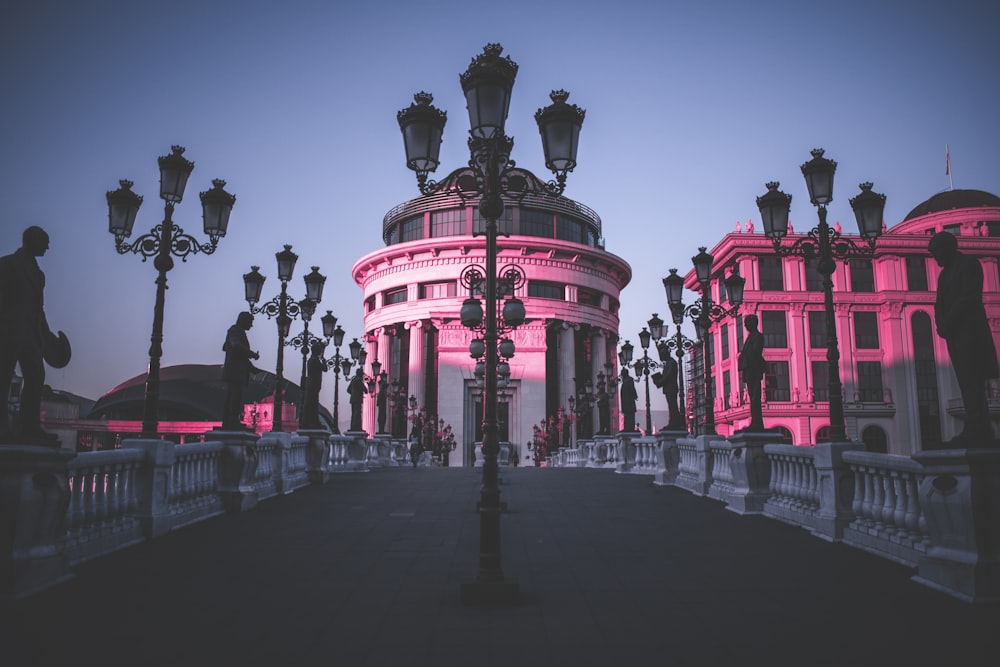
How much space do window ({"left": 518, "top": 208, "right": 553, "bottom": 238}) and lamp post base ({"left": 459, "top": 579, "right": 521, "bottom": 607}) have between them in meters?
57.2

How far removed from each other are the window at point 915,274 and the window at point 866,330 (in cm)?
411

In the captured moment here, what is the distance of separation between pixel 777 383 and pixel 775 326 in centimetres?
471

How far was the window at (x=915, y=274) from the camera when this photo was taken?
58.7 metres

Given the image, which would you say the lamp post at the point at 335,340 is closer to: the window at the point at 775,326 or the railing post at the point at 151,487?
the railing post at the point at 151,487

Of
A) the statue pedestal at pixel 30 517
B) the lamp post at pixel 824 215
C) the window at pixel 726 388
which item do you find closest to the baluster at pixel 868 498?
the lamp post at pixel 824 215

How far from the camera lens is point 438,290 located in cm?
5972

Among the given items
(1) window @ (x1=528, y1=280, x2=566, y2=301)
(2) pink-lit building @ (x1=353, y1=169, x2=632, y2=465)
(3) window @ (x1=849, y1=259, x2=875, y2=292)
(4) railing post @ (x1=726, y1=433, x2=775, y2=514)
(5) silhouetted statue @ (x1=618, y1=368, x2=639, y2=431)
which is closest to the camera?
(4) railing post @ (x1=726, y1=433, x2=775, y2=514)

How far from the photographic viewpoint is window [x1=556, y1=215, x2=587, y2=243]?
63.8 meters

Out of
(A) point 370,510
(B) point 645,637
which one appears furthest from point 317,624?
(A) point 370,510

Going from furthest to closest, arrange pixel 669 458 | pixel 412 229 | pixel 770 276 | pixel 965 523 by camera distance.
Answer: pixel 412 229 → pixel 770 276 → pixel 669 458 → pixel 965 523

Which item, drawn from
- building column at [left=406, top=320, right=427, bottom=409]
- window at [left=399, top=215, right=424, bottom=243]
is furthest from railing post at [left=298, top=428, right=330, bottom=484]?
window at [left=399, top=215, right=424, bottom=243]

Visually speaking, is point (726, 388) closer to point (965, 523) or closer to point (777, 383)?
point (777, 383)

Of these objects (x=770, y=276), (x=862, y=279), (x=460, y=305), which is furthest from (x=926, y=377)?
(x=460, y=305)

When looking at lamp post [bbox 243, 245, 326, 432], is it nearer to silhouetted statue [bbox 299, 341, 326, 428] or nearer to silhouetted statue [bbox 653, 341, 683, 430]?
silhouetted statue [bbox 299, 341, 326, 428]
